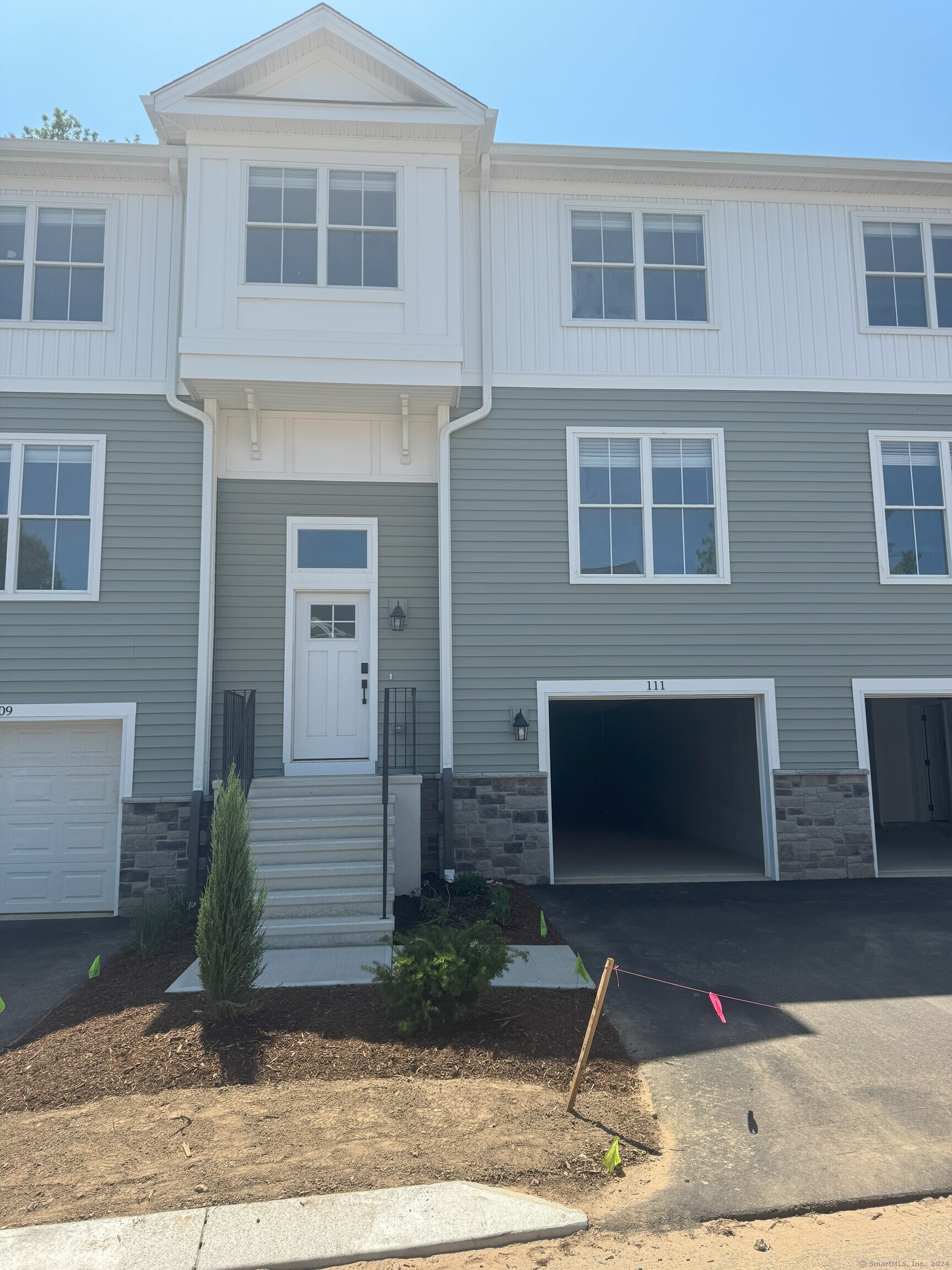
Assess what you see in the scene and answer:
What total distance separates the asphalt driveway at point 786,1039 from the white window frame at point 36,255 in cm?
771

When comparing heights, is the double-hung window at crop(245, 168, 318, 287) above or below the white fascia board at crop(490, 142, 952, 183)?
below

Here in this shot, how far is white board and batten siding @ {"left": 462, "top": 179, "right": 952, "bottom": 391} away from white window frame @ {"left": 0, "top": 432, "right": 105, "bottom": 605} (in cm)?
409

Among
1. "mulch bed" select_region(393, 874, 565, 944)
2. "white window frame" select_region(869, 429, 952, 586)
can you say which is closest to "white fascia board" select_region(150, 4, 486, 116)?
"white window frame" select_region(869, 429, 952, 586)

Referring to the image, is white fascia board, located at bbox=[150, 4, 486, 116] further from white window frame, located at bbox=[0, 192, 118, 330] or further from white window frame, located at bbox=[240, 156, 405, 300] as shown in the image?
white window frame, located at bbox=[0, 192, 118, 330]

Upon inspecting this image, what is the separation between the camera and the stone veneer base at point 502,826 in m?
8.75

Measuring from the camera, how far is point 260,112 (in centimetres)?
857

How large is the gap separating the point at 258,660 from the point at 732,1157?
6.68m

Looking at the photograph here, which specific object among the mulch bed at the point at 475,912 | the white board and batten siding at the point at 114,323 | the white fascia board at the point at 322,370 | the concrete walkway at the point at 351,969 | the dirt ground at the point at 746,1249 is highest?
the white board and batten siding at the point at 114,323

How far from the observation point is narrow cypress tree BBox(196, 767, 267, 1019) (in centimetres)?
495

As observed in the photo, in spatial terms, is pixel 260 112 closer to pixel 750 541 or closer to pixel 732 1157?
pixel 750 541

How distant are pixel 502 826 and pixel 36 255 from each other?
7.85 meters

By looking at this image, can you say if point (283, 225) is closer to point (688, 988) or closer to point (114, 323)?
point (114, 323)

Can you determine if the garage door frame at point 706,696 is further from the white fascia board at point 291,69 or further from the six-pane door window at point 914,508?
the white fascia board at point 291,69

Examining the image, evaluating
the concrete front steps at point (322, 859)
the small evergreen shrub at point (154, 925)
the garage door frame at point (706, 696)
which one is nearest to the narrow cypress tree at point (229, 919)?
the concrete front steps at point (322, 859)
